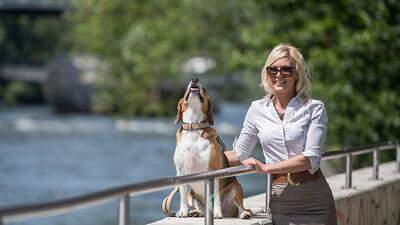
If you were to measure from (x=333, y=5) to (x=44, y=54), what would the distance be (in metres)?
105

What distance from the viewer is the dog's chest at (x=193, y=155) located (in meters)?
7.39

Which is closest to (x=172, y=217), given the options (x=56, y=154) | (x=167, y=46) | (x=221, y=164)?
(x=221, y=164)

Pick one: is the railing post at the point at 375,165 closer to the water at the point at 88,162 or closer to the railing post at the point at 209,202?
the railing post at the point at 209,202

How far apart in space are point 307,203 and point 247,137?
0.51 metres

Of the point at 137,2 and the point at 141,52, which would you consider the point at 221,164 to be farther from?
the point at 137,2

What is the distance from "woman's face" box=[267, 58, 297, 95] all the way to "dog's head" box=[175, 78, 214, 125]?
3.05 feet

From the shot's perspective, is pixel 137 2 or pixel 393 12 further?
pixel 137 2

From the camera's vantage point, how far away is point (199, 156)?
7391mm

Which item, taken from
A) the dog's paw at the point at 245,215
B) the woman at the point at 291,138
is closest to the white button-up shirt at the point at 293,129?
the woman at the point at 291,138

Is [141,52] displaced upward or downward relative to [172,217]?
upward

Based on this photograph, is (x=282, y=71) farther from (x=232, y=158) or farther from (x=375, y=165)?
(x=375, y=165)

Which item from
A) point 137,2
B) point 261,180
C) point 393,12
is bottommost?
point 261,180

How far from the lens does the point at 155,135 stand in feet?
207

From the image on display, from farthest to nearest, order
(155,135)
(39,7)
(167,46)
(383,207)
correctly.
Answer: (39,7), (155,135), (167,46), (383,207)
